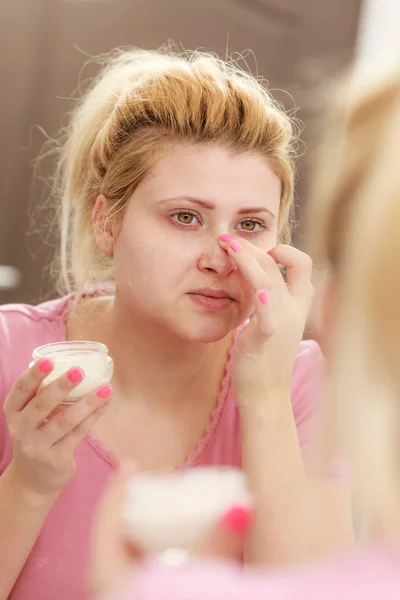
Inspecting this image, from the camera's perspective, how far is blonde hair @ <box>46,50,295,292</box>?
0.76 meters

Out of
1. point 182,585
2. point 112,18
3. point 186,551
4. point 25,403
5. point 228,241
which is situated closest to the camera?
point 182,585

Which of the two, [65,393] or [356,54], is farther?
[356,54]

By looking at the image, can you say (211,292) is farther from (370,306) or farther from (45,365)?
(370,306)

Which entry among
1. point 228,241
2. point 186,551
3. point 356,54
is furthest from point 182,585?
point 356,54

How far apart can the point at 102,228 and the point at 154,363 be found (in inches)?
6.7

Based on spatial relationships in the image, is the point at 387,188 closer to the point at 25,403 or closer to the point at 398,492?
the point at 398,492

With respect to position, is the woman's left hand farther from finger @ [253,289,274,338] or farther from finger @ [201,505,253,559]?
finger @ [201,505,253,559]

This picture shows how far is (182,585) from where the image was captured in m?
0.30

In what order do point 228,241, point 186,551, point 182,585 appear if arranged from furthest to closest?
point 228,241 → point 186,551 → point 182,585

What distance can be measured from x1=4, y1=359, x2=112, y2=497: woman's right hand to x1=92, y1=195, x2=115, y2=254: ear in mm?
249

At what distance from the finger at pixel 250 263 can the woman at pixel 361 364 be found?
316 millimetres

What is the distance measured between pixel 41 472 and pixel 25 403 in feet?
0.25

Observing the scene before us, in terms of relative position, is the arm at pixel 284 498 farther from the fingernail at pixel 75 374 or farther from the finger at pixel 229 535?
the fingernail at pixel 75 374

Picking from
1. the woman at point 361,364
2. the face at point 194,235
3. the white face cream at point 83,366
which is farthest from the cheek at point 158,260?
the woman at point 361,364
